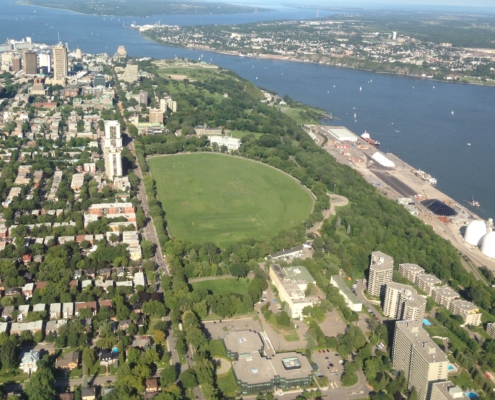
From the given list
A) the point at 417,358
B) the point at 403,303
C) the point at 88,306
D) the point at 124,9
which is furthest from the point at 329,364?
the point at 124,9

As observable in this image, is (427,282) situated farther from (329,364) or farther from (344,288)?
(329,364)

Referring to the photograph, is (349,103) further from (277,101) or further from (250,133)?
(250,133)

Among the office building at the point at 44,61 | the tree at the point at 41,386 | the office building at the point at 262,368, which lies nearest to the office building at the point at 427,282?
the office building at the point at 262,368

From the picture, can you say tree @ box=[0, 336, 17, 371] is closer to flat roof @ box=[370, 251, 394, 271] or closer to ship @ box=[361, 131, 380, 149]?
flat roof @ box=[370, 251, 394, 271]

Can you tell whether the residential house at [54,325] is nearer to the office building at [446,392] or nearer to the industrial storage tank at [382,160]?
the office building at [446,392]

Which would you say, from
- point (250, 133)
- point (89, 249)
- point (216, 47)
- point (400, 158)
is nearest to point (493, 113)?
point (400, 158)

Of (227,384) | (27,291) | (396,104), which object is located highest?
(396,104)

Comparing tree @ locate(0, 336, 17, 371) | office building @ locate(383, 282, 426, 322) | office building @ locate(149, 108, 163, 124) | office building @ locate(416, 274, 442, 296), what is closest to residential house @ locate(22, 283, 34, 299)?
tree @ locate(0, 336, 17, 371)
